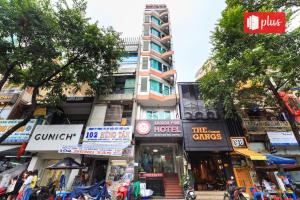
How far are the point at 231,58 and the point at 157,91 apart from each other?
789 cm

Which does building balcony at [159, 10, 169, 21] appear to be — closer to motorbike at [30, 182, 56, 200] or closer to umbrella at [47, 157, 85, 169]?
umbrella at [47, 157, 85, 169]

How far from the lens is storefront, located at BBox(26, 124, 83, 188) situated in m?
12.9

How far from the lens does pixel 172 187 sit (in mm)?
13164

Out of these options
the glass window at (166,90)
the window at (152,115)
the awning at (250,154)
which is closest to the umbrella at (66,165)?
the window at (152,115)

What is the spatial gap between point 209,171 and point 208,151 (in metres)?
2.54

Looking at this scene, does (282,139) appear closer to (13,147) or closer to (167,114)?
(167,114)

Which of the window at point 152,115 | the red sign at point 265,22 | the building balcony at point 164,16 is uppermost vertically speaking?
the building balcony at point 164,16

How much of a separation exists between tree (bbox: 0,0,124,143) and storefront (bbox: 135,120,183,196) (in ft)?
22.0

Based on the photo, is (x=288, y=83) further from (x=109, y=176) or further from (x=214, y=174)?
(x=109, y=176)

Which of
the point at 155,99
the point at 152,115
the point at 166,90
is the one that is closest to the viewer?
the point at 155,99

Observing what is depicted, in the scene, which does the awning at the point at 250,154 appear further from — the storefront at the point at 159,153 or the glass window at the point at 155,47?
the glass window at the point at 155,47

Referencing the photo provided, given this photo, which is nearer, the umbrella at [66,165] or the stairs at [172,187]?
the umbrella at [66,165]

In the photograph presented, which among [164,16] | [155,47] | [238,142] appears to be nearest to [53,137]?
[238,142]

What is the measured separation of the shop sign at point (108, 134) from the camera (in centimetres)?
1326
